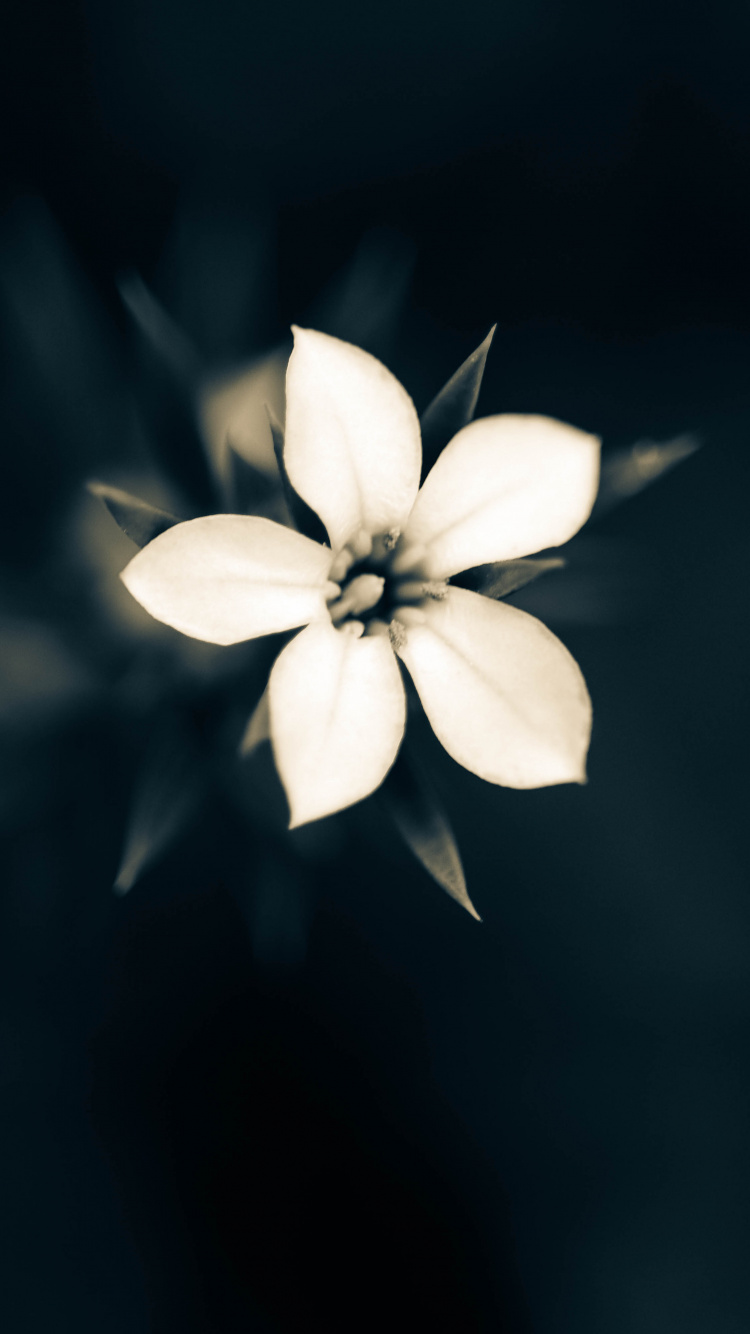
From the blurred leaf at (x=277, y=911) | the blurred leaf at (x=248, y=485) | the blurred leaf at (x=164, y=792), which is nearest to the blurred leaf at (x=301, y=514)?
the blurred leaf at (x=248, y=485)

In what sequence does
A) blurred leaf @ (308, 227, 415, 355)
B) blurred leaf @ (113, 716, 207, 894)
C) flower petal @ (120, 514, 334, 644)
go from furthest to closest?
1. blurred leaf @ (308, 227, 415, 355)
2. blurred leaf @ (113, 716, 207, 894)
3. flower petal @ (120, 514, 334, 644)

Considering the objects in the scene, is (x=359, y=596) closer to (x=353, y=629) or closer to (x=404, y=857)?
(x=353, y=629)

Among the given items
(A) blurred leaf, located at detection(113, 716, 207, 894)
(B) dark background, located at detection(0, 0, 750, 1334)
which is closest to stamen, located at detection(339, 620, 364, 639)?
(A) blurred leaf, located at detection(113, 716, 207, 894)

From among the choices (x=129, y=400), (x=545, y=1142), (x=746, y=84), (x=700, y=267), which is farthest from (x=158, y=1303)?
(x=746, y=84)

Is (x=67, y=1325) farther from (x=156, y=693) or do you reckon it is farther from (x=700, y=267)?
(x=700, y=267)

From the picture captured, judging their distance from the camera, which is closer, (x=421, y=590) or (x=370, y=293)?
(x=421, y=590)

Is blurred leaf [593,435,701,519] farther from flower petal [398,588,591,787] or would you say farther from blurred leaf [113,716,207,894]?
blurred leaf [113,716,207,894]

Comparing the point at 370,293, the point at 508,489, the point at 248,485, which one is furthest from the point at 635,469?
the point at 370,293
